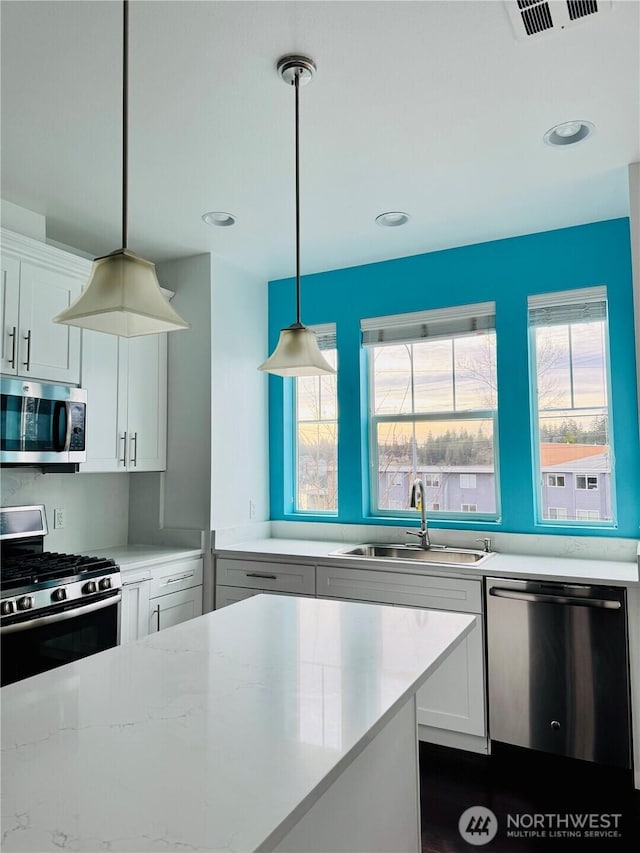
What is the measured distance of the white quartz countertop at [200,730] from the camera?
2.82 ft

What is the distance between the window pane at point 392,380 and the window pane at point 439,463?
0.36 ft

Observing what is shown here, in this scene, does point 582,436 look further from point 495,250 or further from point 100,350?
point 100,350

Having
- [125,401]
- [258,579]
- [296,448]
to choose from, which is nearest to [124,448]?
[125,401]

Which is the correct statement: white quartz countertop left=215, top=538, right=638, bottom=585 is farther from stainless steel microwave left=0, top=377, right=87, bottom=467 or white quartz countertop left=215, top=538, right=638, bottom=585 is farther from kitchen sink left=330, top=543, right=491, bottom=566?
stainless steel microwave left=0, top=377, right=87, bottom=467

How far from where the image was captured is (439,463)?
3.81 meters

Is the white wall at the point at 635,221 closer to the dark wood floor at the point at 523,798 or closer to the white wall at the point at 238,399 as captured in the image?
the dark wood floor at the point at 523,798

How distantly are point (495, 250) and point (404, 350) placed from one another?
829mm

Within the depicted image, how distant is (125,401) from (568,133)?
2.65 meters

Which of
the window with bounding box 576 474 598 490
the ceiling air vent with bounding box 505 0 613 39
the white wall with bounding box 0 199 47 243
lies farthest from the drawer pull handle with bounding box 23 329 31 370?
the window with bounding box 576 474 598 490

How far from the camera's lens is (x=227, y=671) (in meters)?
1.47

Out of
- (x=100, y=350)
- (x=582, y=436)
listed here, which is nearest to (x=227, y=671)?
(x=100, y=350)

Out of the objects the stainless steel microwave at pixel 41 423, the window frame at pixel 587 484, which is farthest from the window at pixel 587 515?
the stainless steel microwave at pixel 41 423

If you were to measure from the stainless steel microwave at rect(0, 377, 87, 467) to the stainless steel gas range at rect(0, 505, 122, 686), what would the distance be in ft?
1.34

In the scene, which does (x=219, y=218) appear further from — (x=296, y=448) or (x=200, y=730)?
(x=200, y=730)
